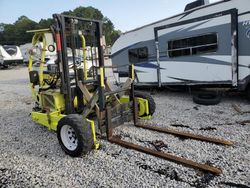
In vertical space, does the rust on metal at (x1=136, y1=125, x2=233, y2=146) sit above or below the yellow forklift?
below

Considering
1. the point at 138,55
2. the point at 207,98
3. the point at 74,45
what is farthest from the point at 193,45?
the point at 74,45

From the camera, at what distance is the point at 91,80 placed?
555cm

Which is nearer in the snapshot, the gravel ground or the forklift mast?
the gravel ground

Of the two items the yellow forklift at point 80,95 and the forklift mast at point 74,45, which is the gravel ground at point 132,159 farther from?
the forklift mast at point 74,45

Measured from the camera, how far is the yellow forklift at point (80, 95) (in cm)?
443

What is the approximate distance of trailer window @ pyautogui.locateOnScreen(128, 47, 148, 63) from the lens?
9.29 meters

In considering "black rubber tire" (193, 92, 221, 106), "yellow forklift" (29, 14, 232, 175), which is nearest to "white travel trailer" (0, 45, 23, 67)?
"yellow forklift" (29, 14, 232, 175)

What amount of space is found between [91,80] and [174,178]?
9.49 ft

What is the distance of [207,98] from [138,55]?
10.3 feet

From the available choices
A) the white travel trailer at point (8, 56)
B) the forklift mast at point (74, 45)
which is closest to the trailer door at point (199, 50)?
the forklift mast at point (74, 45)

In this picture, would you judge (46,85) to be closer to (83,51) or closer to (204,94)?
(83,51)

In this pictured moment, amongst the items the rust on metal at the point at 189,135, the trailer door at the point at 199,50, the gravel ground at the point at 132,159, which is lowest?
the gravel ground at the point at 132,159

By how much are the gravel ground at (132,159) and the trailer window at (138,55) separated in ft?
11.2

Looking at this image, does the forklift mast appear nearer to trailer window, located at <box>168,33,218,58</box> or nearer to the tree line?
trailer window, located at <box>168,33,218,58</box>
